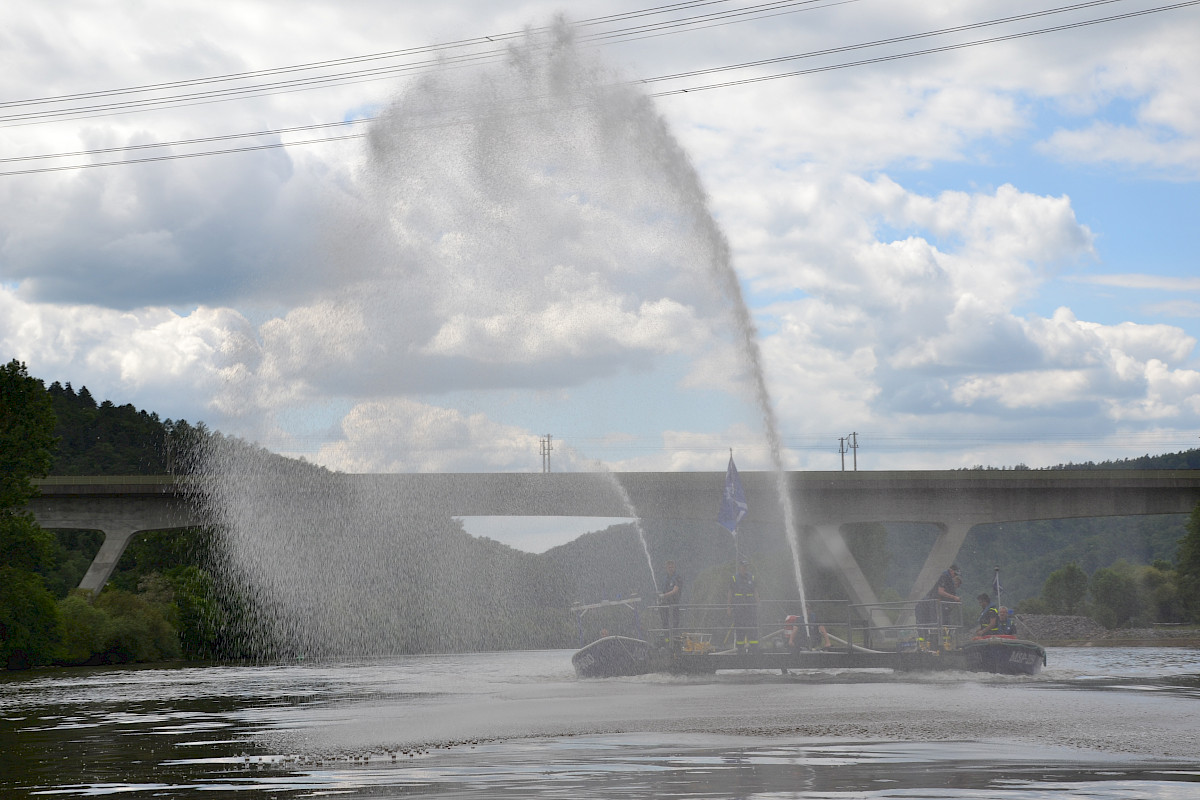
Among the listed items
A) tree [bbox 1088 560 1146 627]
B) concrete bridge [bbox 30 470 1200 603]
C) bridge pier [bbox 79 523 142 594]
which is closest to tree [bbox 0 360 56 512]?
concrete bridge [bbox 30 470 1200 603]

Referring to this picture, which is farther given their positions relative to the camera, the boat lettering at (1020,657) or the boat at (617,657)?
the boat at (617,657)

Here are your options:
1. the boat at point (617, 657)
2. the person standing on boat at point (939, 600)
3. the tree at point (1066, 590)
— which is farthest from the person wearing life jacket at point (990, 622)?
the tree at point (1066, 590)

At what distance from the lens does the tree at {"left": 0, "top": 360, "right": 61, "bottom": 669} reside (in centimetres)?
5622

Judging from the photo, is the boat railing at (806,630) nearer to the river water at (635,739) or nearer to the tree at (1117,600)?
the river water at (635,739)

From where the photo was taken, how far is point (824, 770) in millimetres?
13789

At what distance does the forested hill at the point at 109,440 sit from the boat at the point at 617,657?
91.1 metres

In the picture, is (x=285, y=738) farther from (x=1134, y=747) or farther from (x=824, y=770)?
(x=1134, y=747)

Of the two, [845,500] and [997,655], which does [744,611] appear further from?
[845,500]

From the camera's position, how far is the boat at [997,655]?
3262cm

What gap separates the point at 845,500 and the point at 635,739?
5725cm

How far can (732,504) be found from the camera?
113ft

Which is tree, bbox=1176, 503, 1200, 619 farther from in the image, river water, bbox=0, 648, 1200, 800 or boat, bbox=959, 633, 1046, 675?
boat, bbox=959, 633, 1046, 675

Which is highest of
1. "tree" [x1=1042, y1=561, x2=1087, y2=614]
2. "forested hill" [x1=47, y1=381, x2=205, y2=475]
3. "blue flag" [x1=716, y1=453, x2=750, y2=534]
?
"forested hill" [x1=47, y1=381, x2=205, y2=475]

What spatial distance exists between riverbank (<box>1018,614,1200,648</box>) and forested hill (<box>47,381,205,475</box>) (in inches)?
3027
